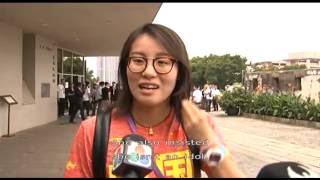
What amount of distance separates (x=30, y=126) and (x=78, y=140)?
13299 millimetres

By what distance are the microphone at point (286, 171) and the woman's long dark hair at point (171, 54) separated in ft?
1.74

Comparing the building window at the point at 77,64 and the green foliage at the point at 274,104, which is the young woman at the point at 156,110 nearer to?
the green foliage at the point at 274,104

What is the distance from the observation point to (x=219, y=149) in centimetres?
144

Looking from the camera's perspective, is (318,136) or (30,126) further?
(30,126)

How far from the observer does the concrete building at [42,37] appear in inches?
419

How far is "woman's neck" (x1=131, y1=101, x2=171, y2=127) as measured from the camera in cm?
174

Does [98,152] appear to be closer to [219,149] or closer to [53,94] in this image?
[219,149]

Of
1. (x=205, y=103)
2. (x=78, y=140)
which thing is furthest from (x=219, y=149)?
(x=205, y=103)

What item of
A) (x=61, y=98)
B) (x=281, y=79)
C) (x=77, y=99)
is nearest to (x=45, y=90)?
(x=77, y=99)

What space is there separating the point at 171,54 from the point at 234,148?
853 centimetres

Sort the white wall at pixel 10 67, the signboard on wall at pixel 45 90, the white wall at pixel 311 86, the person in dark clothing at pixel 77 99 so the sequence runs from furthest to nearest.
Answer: the white wall at pixel 311 86
the person in dark clothing at pixel 77 99
the signboard on wall at pixel 45 90
the white wall at pixel 10 67

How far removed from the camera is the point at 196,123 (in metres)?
1.53

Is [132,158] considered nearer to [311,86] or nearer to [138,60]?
[138,60]

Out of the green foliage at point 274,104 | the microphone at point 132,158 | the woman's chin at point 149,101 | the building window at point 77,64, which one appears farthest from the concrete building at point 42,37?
the microphone at point 132,158
